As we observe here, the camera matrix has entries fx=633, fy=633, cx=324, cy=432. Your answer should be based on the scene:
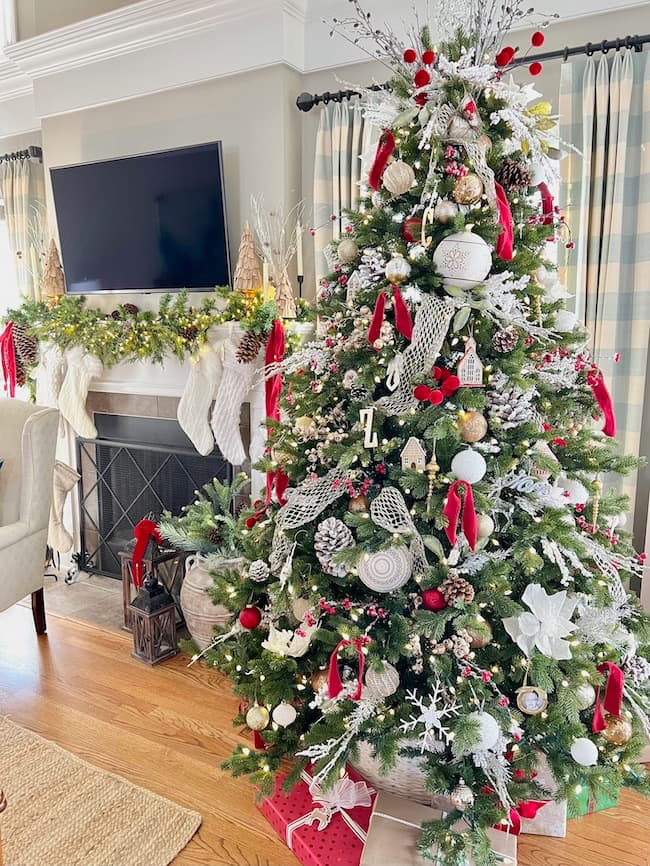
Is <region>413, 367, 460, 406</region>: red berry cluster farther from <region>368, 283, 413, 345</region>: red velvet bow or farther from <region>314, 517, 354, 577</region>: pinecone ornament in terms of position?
<region>314, 517, 354, 577</region>: pinecone ornament

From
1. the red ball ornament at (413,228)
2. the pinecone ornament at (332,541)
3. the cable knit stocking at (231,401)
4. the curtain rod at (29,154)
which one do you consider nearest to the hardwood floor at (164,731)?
the pinecone ornament at (332,541)

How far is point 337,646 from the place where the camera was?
155cm

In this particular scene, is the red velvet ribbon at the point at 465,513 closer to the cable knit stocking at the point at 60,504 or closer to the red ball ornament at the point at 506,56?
the red ball ornament at the point at 506,56

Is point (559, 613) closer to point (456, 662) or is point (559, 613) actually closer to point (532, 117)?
point (456, 662)

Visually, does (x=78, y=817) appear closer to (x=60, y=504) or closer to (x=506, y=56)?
(x=60, y=504)

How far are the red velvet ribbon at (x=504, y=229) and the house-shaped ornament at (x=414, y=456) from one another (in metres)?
0.49

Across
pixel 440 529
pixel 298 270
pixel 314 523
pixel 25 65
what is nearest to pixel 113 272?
pixel 298 270

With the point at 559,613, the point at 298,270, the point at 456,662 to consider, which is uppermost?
the point at 298,270

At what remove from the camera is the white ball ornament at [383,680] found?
1.54 meters

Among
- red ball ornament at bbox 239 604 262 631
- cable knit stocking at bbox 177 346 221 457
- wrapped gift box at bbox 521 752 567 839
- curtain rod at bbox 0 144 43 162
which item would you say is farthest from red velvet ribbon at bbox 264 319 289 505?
curtain rod at bbox 0 144 43 162

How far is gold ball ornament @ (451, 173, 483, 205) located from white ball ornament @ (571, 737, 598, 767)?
50.5 inches

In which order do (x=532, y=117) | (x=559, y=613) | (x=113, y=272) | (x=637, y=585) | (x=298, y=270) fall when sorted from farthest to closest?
(x=113, y=272) → (x=298, y=270) → (x=637, y=585) → (x=532, y=117) → (x=559, y=613)

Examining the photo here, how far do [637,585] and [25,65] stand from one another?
12.5ft

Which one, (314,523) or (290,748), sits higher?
(314,523)
